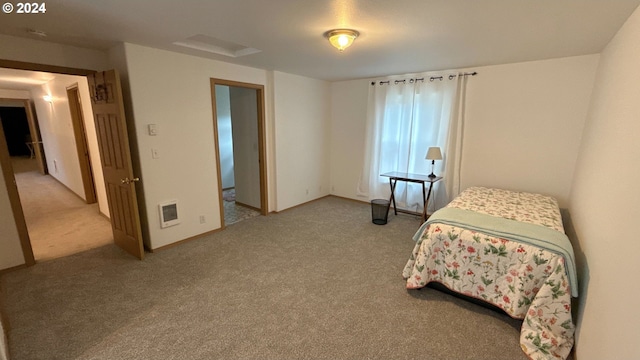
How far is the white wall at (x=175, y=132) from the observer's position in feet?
9.30

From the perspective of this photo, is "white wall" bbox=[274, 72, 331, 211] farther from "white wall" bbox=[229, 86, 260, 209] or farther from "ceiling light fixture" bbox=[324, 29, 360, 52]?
"ceiling light fixture" bbox=[324, 29, 360, 52]

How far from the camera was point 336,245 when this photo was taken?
3348mm

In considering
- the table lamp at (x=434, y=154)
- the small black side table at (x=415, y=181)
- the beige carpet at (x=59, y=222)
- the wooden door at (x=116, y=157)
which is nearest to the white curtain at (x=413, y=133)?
the small black side table at (x=415, y=181)

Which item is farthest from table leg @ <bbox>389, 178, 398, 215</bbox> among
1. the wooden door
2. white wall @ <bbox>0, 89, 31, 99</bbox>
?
white wall @ <bbox>0, 89, 31, 99</bbox>

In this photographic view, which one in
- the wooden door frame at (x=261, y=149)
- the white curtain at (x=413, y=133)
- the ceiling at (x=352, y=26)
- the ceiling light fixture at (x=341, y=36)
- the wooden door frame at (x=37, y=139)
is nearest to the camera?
the ceiling at (x=352, y=26)

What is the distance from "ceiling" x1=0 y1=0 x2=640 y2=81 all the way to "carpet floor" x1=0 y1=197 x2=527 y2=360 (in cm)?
224

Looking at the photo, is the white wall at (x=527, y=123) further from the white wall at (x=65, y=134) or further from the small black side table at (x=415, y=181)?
the white wall at (x=65, y=134)

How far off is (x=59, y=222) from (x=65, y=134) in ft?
6.41

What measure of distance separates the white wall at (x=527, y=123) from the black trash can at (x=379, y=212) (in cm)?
118

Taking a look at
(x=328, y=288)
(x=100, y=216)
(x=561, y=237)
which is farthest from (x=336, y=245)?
(x=100, y=216)

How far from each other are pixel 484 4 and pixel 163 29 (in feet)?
7.98

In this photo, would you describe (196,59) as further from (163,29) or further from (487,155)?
(487,155)

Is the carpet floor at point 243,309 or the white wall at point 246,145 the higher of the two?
the white wall at point 246,145

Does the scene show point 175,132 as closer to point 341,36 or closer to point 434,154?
point 341,36
